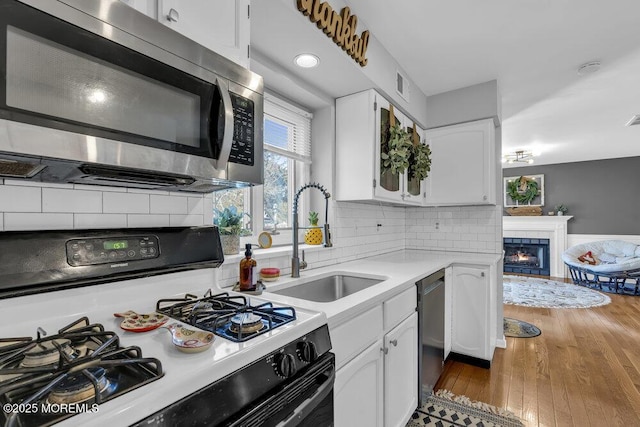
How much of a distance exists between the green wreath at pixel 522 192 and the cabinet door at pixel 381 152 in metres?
5.79

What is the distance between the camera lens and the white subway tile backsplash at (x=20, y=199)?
31.9 inches

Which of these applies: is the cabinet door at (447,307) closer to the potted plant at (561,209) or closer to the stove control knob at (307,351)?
the stove control knob at (307,351)

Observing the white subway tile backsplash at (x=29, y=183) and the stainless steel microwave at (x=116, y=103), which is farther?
the white subway tile backsplash at (x=29, y=183)

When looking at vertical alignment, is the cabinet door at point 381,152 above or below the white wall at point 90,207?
above

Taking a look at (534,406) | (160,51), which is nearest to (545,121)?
(534,406)

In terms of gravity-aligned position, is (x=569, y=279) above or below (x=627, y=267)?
below

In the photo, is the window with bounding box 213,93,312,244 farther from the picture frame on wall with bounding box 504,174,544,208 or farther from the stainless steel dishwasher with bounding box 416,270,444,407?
the picture frame on wall with bounding box 504,174,544,208

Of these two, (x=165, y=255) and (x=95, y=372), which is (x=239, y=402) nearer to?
(x=95, y=372)

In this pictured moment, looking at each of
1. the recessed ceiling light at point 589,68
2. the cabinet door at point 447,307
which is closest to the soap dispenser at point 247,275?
the cabinet door at point 447,307

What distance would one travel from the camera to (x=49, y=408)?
48 cm

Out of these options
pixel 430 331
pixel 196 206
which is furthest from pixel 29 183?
pixel 430 331

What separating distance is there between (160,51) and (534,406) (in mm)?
2736

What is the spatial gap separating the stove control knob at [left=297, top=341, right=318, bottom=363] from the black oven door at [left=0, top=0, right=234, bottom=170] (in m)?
0.57

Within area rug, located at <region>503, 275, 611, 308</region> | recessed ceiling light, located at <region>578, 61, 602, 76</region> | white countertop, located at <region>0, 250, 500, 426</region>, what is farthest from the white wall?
area rug, located at <region>503, 275, 611, 308</region>
